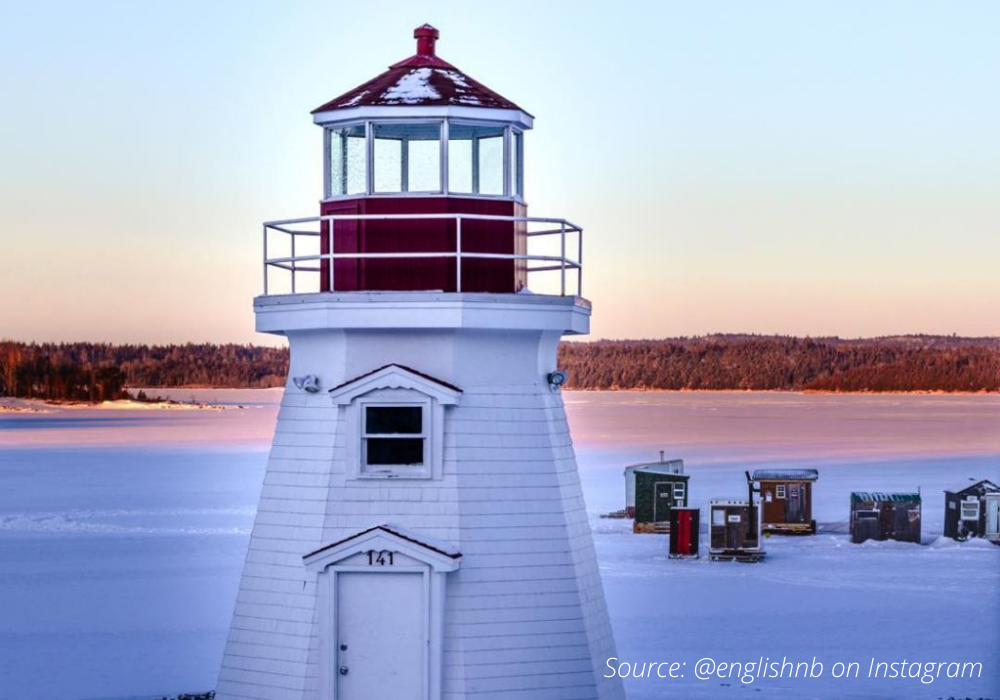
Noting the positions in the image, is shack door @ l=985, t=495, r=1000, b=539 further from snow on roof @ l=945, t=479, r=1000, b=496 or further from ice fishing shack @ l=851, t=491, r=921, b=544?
ice fishing shack @ l=851, t=491, r=921, b=544

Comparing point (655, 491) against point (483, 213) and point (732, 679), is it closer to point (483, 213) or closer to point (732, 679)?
Result: point (732, 679)

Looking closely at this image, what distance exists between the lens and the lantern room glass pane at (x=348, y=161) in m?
11.5

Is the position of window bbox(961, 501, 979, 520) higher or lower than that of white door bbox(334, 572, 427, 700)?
lower

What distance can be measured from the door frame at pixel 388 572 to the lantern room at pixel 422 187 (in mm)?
1841

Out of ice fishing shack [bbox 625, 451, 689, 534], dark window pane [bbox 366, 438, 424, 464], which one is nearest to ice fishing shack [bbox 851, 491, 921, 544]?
ice fishing shack [bbox 625, 451, 689, 534]

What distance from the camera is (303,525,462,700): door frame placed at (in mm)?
10734

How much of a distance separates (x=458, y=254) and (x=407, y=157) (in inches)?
42.4

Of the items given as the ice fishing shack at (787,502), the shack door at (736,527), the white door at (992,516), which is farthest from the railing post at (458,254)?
the white door at (992,516)

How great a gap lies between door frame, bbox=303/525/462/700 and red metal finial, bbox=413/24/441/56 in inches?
147

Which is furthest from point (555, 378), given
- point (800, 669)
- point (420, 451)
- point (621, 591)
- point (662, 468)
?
point (662, 468)

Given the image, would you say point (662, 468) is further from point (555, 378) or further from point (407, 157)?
point (407, 157)

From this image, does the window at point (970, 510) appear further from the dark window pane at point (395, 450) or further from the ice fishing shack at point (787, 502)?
the dark window pane at point (395, 450)

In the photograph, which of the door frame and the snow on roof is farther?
the snow on roof

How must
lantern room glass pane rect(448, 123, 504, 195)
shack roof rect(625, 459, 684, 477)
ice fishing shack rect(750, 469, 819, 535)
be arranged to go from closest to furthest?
lantern room glass pane rect(448, 123, 504, 195) < ice fishing shack rect(750, 469, 819, 535) < shack roof rect(625, 459, 684, 477)
